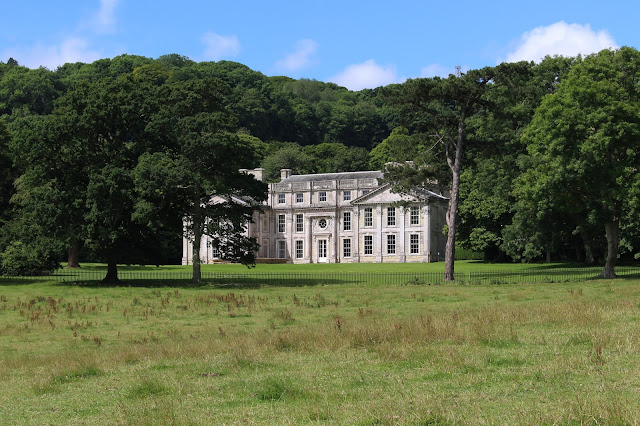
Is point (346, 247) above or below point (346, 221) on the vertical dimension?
below

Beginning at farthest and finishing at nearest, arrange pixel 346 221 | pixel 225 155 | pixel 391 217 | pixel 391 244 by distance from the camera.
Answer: pixel 346 221
pixel 391 217
pixel 391 244
pixel 225 155

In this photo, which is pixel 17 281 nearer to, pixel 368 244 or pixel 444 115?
pixel 444 115

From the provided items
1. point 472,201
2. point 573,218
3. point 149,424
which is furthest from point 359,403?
point 472,201

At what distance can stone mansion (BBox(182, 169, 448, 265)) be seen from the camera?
92438 mm

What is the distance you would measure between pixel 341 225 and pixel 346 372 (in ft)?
281

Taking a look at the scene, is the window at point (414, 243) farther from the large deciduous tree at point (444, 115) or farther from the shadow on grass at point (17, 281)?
the shadow on grass at point (17, 281)

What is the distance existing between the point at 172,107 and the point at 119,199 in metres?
8.04

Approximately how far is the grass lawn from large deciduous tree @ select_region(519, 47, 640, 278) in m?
22.6

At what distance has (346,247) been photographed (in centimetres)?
9762

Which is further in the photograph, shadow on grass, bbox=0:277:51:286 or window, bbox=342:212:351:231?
window, bbox=342:212:351:231

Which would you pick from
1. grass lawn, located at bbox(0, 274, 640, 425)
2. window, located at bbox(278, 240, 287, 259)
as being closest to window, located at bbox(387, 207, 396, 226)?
window, located at bbox(278, 240, 287, 259)

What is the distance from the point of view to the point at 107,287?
147ft

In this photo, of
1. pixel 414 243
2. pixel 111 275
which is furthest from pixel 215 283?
pixel 414 243

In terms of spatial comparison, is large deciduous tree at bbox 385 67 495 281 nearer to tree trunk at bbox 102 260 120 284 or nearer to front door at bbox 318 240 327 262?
tree trunk at bbox 102 260 120 284
